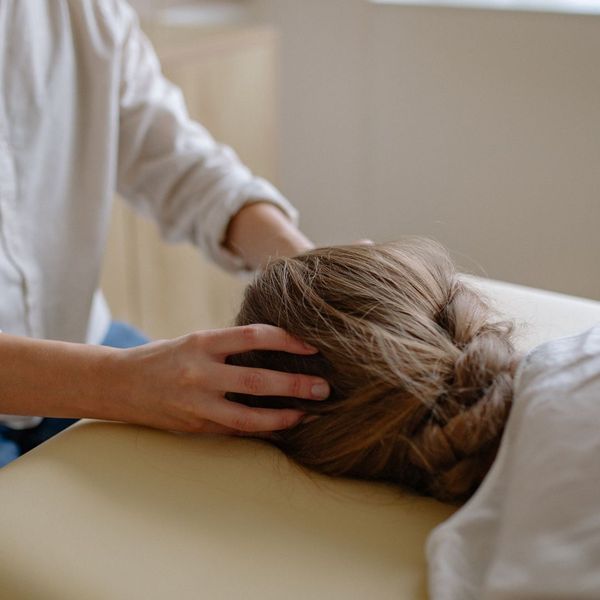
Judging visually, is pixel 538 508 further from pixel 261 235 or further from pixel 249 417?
pixel 261 235

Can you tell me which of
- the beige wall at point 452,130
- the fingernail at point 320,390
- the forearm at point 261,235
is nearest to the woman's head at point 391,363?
the fingernail at point 320,390

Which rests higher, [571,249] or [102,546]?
[102,546]

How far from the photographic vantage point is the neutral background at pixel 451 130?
6.89 ft

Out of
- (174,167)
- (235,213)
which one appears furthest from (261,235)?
(174,167)

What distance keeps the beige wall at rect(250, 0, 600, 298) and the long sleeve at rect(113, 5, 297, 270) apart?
3.01 ft

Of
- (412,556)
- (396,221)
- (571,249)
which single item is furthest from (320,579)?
(396,221)

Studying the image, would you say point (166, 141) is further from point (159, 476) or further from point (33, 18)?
point (159, 476)

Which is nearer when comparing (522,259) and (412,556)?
(412,556)

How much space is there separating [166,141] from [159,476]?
64 centimetres

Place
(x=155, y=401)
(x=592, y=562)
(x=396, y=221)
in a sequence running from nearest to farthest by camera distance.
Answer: (x=592, y=562), (x=155, y=401), (x=396, y=221)

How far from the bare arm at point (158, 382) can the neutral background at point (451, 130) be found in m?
1.24

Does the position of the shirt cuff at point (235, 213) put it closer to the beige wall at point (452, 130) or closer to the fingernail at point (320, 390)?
the fingernail at point (320, 390)

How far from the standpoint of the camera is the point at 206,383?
74 centimetres

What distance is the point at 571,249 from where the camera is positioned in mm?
2178
